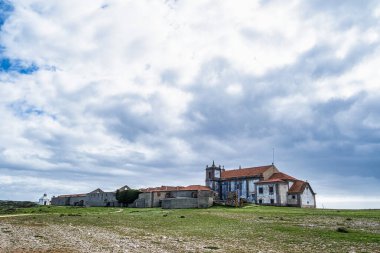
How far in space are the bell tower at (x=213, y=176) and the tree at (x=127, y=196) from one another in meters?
24.3

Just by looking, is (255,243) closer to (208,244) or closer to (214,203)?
(208,244)

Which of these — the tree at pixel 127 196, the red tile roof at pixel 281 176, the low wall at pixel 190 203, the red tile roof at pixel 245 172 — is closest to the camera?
the low wall at pixel 190 203

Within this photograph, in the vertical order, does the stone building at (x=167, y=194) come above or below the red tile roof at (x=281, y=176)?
below

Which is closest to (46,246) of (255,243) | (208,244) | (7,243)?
(7,243)

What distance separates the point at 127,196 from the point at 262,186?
42.8 meters

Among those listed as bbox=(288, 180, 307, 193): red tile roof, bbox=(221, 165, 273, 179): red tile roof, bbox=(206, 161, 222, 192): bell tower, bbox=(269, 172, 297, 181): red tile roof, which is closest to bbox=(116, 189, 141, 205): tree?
bbox=(206, 161, 222, 192): bell tower

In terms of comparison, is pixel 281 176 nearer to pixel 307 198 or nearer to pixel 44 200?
pixel 307 198

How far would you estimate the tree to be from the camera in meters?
112

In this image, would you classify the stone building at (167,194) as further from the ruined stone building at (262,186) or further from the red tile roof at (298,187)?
the red tile roof at (298,187)

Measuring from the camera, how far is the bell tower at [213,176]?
4678 inches

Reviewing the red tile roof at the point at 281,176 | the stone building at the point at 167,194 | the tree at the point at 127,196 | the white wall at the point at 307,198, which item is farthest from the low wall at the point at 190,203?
the tree at the point at 127,196

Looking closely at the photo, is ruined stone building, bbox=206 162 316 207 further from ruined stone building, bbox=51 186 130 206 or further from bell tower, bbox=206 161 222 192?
ruined stone building, bbox=51 186 130 206

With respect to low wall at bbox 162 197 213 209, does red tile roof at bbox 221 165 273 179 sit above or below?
above

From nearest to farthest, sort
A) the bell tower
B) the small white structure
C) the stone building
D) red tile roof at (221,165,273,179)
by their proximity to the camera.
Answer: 1. the stone building
2. red tile roof at (221,165,273,179)
3. the bell tower
4. the small white structure
